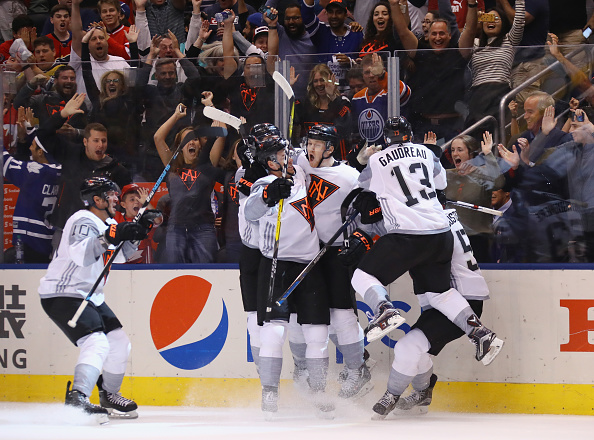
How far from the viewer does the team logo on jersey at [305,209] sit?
4781mm

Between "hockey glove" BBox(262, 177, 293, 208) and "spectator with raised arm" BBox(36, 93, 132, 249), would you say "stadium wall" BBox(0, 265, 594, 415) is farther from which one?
"hockey glove" BBox(262, 177, 293, 208)

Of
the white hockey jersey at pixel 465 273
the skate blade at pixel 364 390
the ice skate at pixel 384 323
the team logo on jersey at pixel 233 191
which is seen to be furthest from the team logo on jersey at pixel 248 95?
the skate blade at pixel 364 390

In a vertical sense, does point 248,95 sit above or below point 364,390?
above

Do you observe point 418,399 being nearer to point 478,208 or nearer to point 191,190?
point 478,208

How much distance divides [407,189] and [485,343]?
34.7 inches

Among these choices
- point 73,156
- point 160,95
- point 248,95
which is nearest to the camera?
point 248,95

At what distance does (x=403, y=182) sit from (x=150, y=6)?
322cm

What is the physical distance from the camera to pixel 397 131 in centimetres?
464

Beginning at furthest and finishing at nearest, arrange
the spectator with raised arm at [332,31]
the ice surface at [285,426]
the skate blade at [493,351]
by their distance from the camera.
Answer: the spectator with raised arm at [332,31] → the skate blade at [493,351] → the ice surface at [285,426]

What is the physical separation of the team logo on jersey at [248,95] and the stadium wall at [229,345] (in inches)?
38.6

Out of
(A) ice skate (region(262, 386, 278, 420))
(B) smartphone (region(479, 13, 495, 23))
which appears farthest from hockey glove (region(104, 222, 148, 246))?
(B) smartphone (region(479, 13, 495, 23))

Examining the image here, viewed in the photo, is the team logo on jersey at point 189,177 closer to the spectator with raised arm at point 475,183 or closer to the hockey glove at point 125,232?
the hockey glove at point 125,232

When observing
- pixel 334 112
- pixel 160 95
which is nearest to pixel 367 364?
pixel 334 112

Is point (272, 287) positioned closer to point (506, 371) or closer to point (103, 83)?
point (506, 371)
